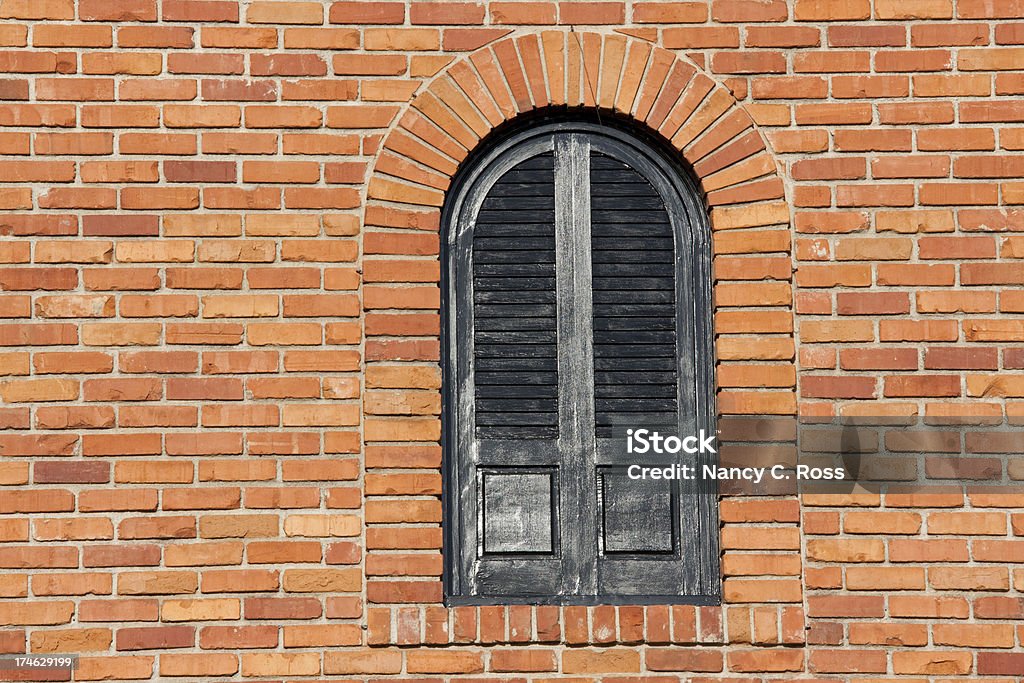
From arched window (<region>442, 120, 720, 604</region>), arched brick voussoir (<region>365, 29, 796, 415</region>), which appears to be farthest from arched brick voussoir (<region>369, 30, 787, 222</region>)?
arched window (<region>442, 120, 720, 604</region>)

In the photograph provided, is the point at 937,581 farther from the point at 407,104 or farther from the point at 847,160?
the point at 407,104

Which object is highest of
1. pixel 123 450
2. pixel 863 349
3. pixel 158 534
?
pixel 863 349

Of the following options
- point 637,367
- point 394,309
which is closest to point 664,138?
point 637,367

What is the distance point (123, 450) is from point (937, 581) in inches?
109

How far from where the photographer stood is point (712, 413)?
4.78m

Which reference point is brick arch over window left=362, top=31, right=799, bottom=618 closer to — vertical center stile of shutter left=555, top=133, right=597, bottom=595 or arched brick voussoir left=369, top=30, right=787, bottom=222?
arched brick voussoir left=369, top=30, right=787, bottom=222

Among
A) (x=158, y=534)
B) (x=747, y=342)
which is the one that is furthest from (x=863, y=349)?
(x=158, y=534)

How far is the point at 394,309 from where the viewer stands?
4.71 metres

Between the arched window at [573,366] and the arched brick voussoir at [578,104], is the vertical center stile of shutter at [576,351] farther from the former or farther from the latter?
the arched brick voussoir at [578,104]

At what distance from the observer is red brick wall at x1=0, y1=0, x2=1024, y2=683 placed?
4.55m

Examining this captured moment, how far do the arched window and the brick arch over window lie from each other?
12 centimetres

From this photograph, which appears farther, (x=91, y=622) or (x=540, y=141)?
(x=540, y=141)

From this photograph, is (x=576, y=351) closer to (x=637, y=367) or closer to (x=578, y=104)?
(x=637, y=367)

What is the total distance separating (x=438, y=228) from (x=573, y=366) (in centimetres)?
68
